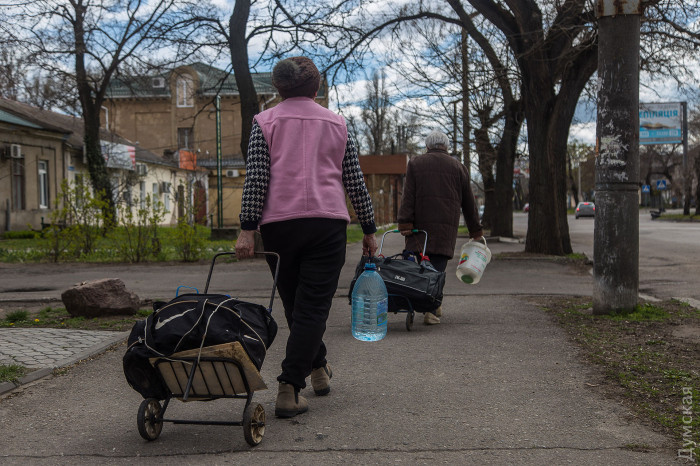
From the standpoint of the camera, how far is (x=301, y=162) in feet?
13.7

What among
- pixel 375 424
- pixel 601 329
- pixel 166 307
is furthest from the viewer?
pixel 601 329

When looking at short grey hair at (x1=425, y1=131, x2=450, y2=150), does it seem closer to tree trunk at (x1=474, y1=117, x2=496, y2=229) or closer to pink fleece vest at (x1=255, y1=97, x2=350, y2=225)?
pink fleece vest at (x1=255, y1=97, x2=350, y2=225)

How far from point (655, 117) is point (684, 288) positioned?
136 feet

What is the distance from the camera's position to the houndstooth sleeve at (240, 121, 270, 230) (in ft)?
13.4

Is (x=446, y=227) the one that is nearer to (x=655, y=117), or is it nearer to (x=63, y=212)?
(x=63, y=212)

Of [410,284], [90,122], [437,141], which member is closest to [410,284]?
[410,284]

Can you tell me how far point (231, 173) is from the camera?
46125 millimetres

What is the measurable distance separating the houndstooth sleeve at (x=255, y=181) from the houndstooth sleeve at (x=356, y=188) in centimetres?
50

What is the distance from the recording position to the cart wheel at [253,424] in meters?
3.58

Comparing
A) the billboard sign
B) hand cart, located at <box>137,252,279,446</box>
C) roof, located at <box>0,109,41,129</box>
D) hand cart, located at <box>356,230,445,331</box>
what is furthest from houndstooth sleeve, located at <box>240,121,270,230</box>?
the billboard sign

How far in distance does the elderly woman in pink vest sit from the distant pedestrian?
3.21m

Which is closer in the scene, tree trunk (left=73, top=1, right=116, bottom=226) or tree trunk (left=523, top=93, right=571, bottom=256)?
tree trunk (left=523, top=93, right=571, bottom=256)

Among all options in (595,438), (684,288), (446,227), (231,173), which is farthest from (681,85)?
(231,173)

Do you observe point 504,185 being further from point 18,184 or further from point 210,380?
point 210,380
